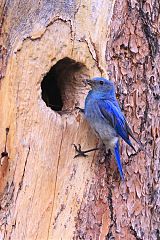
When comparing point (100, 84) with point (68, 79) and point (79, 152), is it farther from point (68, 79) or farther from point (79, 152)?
point (79, 152)

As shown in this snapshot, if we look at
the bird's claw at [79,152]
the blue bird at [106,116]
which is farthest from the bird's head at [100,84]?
the bird's claw at [79,152]

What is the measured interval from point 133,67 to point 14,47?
75cm

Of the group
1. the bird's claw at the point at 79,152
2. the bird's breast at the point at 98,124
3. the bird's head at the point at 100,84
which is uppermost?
the bird's head at the point at 100,84

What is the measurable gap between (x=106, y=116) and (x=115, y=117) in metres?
0.08

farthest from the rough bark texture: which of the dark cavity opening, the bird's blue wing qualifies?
the bird's blue wing

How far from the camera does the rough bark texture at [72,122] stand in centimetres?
405

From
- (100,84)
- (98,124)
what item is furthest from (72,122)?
(100,84)

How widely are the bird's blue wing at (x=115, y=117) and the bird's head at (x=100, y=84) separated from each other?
0.08 metres

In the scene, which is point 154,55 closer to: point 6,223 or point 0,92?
point 0,92

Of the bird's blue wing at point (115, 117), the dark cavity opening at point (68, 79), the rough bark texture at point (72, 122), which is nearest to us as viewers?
the rough bark texture at point (72, 122)

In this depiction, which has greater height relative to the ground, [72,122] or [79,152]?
[72,122]

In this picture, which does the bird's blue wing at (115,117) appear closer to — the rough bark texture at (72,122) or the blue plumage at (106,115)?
the blue plumage at (106,115)

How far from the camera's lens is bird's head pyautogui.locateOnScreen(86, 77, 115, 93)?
423 cm

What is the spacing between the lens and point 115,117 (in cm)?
422
